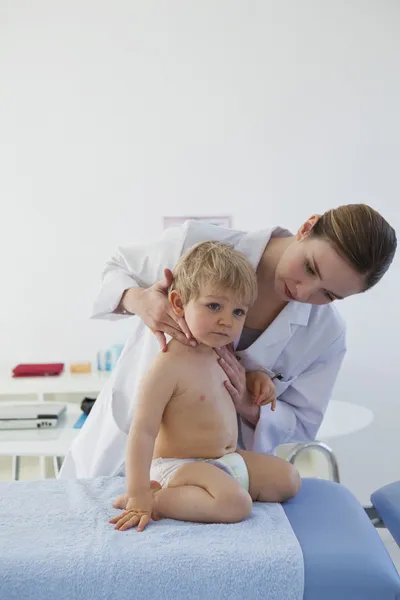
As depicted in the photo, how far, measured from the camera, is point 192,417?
4.12 ft

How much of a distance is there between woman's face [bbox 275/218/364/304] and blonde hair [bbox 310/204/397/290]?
17 mm

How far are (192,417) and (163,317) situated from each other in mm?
203

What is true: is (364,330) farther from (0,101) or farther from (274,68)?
(0,101)

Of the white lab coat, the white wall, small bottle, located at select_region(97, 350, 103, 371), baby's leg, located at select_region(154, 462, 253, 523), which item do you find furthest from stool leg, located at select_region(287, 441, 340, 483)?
small bottle, located at select_region(97, 350, 103, 371)

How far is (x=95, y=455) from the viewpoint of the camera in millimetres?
1459

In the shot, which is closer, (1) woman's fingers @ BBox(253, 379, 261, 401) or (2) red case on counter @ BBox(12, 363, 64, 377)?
(1) woman's fingers @ BBox(253, 379, 261, 401)

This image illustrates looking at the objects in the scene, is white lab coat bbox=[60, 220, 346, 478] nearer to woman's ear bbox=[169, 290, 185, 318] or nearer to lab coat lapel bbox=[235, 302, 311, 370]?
lab coat lapel bbox=[235, 302, 311, 370]

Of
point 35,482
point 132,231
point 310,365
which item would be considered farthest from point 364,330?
point 35,482

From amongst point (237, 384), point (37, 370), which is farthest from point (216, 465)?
point (37, 370)

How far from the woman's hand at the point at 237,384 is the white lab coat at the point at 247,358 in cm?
3

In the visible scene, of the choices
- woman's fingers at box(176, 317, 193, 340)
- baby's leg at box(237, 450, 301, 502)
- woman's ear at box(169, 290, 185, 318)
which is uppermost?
woman's ear at box(169, 290, 185, 318)

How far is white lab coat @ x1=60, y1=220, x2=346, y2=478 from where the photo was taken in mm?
1408

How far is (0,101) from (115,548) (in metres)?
2.99

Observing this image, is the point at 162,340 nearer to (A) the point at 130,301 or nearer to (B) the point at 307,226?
(A) the point at 130,301
